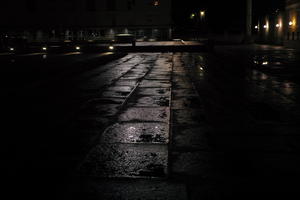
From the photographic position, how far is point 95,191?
3625mm

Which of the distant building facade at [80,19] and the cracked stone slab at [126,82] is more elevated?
the distant building facade at [80,19]

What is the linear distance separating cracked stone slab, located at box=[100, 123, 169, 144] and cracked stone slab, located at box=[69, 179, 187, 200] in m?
1.61

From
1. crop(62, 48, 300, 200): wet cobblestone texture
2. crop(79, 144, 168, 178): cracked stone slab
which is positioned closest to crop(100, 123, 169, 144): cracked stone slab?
crop(62, 48, 300, 200): wet cobblestone texture

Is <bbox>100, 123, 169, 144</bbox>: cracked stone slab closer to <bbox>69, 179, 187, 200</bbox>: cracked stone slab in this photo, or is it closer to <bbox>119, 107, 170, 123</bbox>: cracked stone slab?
<bbox>119, 107, 170, 123</bbox>: cracked stone slab

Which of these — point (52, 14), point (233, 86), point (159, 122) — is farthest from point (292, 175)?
point (52, 14)

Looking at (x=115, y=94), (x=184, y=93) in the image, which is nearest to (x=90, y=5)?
(x=115, y=94)

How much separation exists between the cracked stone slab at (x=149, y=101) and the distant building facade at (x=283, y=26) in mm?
27542

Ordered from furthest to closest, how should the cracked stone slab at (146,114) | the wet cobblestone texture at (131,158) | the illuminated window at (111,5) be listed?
the illuminated window at (111,5) → the cracked stone slab at (146,114) → the wet cobblestone texture at (131,158)

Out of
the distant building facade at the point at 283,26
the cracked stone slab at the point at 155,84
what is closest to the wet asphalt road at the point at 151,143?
the cracked stone slab at the point at 155,84

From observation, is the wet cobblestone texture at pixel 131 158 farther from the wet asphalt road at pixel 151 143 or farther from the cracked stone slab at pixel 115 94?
the cracked stone slab at pixel 115 94

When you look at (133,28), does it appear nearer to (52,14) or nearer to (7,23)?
(52,14)

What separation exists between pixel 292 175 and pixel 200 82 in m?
8.68

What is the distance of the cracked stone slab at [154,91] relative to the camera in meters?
10.2

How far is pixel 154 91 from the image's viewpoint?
10.8m
